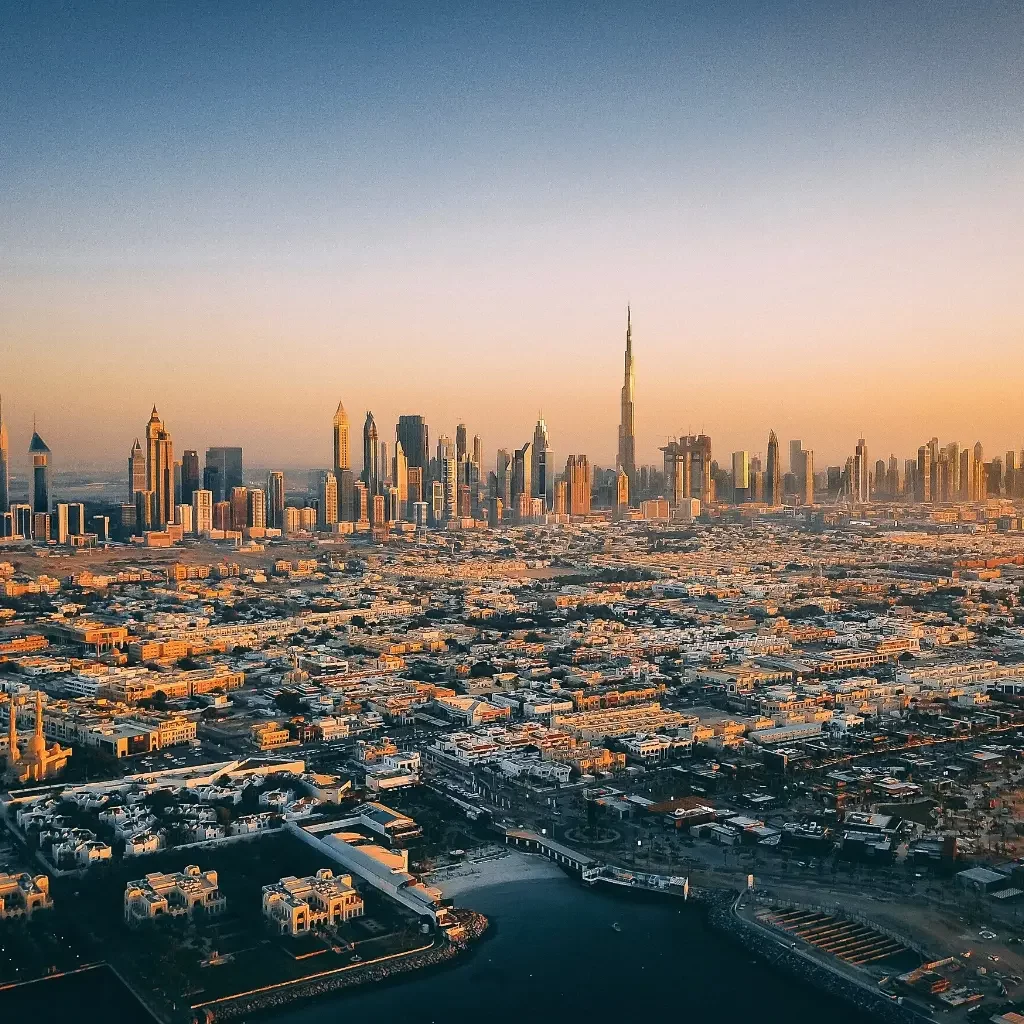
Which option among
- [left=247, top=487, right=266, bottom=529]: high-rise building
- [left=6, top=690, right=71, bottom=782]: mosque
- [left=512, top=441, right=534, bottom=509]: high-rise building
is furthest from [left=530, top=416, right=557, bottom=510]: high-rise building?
[left=6, top=690, right=71, bottom=782]: mosque

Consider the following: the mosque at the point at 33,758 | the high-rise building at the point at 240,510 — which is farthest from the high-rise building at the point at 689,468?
the mosque at the point at 33,758

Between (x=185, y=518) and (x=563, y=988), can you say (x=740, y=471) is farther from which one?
(x=563, y=988)

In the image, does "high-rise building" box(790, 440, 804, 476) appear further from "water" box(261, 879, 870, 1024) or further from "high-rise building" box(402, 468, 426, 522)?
"water" box(261, 879, 870, 1024)

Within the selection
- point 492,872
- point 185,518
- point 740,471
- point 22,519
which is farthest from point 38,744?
point 740,471

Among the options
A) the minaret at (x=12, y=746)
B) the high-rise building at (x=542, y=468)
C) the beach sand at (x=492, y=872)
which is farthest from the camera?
the high-rise building at (x=542, y=468)

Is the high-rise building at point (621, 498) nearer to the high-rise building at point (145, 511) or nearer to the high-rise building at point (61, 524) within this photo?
the high-rise building at point (145, 511)

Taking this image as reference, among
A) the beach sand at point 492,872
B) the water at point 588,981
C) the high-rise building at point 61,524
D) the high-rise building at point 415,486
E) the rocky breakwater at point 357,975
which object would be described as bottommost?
the water at point 588,981
